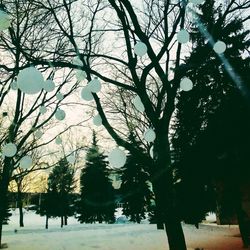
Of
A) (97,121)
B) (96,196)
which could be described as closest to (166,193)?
(97,121)

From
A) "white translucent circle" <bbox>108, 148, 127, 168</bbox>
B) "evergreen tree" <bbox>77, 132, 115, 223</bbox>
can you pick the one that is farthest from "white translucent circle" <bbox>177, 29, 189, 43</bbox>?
"evergreen tree" <bbox>77, 132, 115, 223</bbox>

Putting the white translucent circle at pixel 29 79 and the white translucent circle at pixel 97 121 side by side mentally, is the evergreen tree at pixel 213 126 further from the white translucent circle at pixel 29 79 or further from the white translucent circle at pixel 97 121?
the white translucent circle at pixel 29 79

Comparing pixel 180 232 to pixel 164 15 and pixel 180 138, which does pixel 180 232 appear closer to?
pixel 164 15

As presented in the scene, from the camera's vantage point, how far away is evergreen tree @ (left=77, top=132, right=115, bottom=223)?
28.9 meters

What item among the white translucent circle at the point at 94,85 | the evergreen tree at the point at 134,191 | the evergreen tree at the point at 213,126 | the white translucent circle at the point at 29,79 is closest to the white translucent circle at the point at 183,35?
the white translucent circle at the point at 94,85

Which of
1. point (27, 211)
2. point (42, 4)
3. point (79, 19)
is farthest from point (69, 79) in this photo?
point (27, 211)

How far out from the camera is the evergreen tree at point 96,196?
28.9 meters

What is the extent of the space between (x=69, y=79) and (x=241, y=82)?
21.6 feet

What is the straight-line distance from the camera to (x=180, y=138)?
48.1ft

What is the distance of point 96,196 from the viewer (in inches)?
1156

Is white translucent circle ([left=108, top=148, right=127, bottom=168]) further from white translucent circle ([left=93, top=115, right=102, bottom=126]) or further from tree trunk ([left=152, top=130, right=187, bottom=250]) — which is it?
tree trunk ([left=152, top=130, right=187, bottom=250])

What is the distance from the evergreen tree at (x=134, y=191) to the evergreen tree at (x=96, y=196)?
184cm

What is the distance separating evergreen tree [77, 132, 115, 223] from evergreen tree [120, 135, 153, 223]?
1835 millimetres

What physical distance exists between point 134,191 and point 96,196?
4.25 m
